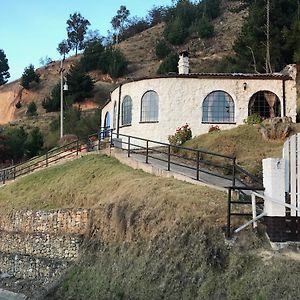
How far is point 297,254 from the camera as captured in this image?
10609 millimetres

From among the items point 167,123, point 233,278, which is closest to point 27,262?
point 233,278

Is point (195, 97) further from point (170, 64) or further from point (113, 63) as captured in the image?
point (113, 63)

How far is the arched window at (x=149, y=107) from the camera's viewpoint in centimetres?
Answer: 2724

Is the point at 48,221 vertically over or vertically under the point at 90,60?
under

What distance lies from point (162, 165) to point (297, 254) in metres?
9.50

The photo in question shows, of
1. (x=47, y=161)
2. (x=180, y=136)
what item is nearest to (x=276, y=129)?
(x=180, y=136)

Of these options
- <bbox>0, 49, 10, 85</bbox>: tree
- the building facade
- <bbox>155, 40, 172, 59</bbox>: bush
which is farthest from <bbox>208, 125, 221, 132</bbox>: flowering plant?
<bbox>0, 49, 10, 85</bbox>: tree

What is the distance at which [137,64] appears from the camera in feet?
269

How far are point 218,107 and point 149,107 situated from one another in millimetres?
3620

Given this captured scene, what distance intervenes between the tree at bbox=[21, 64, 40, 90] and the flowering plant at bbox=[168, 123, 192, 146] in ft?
203

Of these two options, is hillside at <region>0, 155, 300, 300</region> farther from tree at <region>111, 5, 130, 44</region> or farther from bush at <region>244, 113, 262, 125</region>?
tree at <region>111, 5, 130, 44</region>

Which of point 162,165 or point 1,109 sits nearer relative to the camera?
point 162,165

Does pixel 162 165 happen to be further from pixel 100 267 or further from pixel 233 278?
pixel 233 278

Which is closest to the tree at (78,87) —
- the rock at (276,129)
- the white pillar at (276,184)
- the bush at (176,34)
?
the bush at (176,34)
